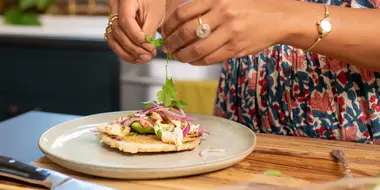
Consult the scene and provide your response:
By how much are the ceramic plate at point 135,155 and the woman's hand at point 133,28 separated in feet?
0.54

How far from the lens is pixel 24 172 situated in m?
0.90

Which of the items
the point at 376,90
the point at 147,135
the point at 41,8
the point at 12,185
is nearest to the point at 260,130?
the point at 376,90

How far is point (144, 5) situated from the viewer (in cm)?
132

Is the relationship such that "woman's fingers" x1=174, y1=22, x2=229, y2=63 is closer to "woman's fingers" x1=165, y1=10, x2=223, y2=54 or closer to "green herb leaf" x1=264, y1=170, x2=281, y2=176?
"woman's fingers" x1=165, y1=10, x2=223, y2=54

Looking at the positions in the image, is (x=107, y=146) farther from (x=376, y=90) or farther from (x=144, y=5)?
(x=376, y=90)

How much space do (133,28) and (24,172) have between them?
0.41 metres

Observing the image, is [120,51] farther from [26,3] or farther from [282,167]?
[26,3]

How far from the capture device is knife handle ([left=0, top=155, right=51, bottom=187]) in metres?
0.88

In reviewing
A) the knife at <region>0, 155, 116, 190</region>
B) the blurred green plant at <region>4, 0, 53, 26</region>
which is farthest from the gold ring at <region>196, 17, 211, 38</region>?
the blurred green plant at <region>4, 0, 53, 26</region>

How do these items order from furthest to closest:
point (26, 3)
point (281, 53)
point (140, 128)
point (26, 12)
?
point (26, 12) < point (26, 3) < point (281, 53) < point (140, 128)

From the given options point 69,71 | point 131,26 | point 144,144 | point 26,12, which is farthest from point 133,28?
point 26,12

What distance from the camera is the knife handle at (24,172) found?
88 centimetres

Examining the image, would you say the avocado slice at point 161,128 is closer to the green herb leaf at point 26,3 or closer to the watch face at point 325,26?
the watch face at point 325,26

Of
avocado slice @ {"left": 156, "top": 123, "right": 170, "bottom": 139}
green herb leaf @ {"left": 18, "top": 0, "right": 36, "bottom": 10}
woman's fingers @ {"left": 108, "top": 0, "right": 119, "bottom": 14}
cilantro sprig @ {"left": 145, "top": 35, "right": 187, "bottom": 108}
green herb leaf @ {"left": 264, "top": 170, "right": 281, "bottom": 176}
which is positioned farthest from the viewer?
green herb leaf @ {"left": 18, "top": 0, "right": 36, "bottom": 10}
